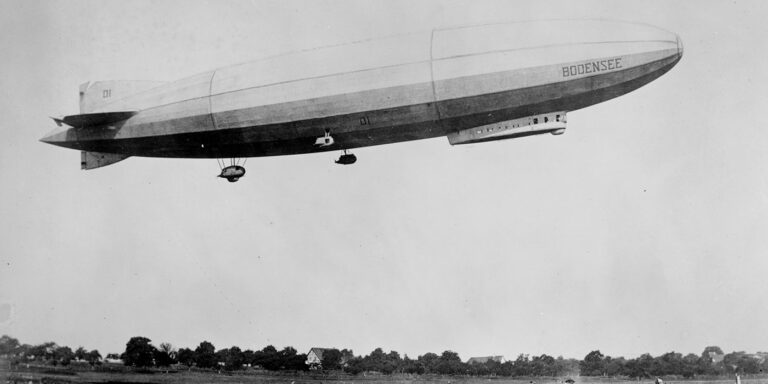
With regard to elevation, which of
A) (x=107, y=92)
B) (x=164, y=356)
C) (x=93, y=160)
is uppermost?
(x=107, y=92)

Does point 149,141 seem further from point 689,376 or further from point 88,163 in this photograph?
point 689,376

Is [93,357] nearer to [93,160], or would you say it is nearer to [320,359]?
[320,359]

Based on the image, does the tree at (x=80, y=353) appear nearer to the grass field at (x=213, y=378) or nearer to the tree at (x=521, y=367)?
the grass field at (x=213, y=378)

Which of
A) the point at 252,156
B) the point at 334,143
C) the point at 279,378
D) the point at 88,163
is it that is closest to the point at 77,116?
the point at 88,163

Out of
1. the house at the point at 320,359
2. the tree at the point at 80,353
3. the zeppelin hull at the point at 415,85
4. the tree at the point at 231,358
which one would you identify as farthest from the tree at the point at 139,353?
the zeppelin hull at the point at 415,85

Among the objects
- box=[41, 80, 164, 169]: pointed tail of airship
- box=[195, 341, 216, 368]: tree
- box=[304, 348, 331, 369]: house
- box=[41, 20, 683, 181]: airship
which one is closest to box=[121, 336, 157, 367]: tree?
box=[195, 341, 216, 368]: tree

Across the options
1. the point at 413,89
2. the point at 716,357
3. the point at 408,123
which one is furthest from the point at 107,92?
the point at 716,357

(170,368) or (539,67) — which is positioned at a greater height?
(539,67)
